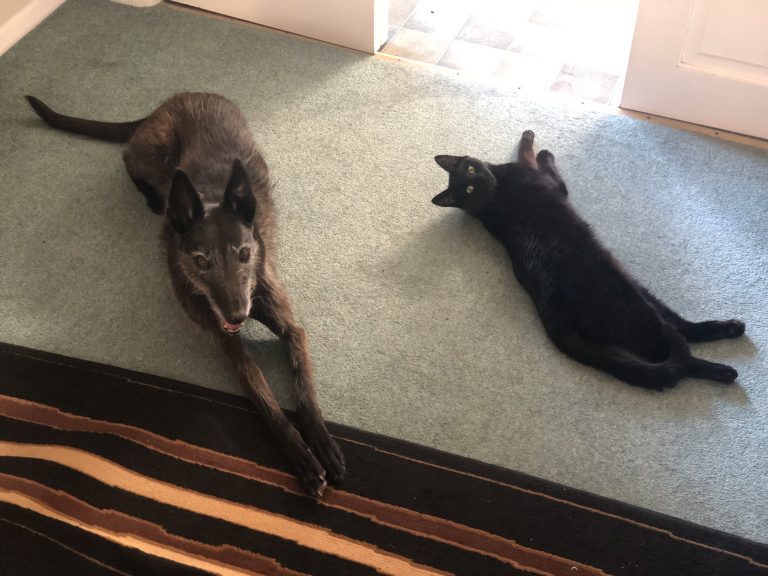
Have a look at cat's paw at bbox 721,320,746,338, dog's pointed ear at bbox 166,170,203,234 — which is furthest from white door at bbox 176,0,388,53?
cat's paw at bbox 721,320,746,338

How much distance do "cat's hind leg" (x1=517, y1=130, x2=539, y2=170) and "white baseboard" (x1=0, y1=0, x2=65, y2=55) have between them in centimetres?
201

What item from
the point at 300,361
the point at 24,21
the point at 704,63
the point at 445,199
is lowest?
the point at 300,361

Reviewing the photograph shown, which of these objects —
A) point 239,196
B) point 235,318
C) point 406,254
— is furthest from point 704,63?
point 235,318

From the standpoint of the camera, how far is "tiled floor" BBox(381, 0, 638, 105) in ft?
9.11

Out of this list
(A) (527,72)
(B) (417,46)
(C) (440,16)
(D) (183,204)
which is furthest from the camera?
(C) (440,16)

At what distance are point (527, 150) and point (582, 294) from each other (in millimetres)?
691

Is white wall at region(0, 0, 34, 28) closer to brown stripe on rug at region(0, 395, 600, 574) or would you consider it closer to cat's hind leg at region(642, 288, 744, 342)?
brown stripe on rug at region(0, 395, 600, 574)

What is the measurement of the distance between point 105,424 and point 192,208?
0.59m

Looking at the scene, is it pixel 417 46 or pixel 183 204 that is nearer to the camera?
pixel 183 204

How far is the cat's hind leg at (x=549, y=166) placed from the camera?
2.27 m

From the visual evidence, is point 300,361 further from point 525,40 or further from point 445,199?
point 525,40

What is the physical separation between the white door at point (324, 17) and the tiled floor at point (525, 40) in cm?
12

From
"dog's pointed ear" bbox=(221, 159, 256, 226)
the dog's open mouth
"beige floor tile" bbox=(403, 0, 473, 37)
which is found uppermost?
"dog's pointed ear" bbox=(221, 159, 256, 226)

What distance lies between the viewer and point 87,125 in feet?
8.21
